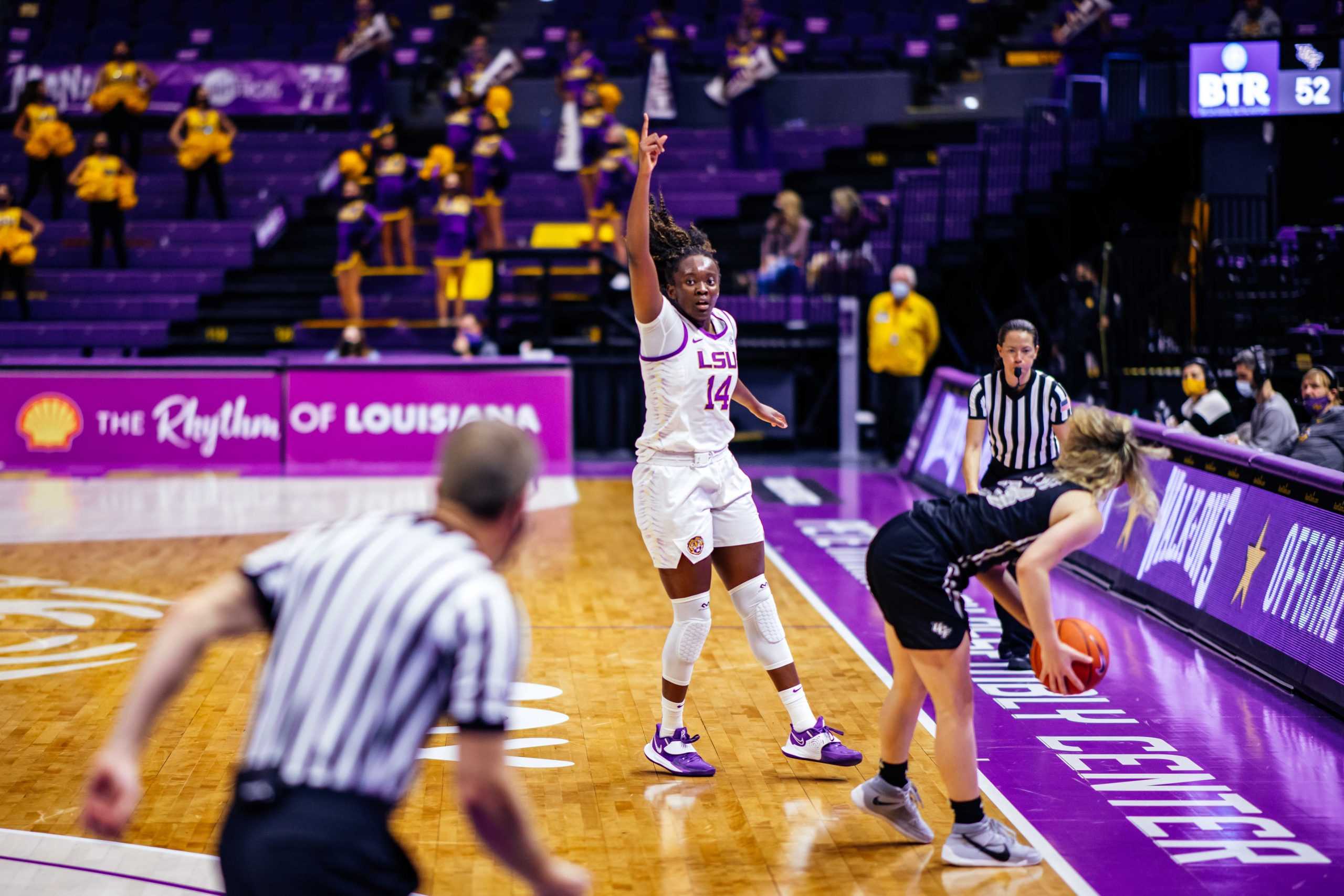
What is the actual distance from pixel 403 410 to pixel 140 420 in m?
2.69

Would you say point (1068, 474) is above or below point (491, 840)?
above

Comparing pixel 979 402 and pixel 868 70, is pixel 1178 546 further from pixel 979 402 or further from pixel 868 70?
pixel 868 70

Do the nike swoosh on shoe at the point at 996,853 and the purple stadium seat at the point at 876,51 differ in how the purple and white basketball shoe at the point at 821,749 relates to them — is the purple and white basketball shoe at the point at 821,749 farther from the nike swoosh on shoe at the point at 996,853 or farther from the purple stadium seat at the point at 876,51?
the purple stadium seat at the point at 876,51

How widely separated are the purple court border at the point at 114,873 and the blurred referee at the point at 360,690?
7.36ft

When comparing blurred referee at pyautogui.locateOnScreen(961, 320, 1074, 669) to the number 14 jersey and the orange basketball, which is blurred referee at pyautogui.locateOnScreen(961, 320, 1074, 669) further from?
the orange basketball

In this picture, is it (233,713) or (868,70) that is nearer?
(233,713)

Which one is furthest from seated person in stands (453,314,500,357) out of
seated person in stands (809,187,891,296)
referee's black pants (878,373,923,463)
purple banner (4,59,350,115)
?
purple banner (4,59,350,115)

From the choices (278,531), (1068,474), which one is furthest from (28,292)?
(1068,474)

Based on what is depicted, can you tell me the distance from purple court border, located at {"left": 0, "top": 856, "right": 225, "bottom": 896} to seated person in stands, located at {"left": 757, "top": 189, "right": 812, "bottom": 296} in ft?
43.8

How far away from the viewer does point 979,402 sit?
729 cm

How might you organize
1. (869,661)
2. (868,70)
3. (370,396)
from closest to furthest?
(869,661) → (370,396) → (868,70)

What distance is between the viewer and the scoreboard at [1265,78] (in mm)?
15242

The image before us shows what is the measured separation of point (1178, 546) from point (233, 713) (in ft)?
17.3

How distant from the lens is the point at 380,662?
2611 mm
